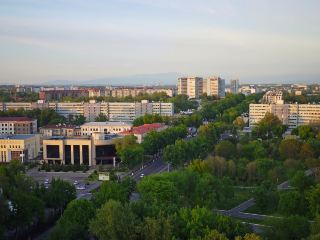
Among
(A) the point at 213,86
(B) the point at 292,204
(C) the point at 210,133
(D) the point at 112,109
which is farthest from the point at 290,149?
(A) the point at 213,86

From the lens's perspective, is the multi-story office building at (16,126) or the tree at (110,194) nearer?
the tree at (110,194)

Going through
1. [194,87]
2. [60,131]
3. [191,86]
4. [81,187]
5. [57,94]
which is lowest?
[81,187]

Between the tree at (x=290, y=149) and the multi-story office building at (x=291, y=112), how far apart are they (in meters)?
22.6

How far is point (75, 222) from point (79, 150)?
18.0 meters

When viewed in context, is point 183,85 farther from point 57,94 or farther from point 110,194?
point 110,194

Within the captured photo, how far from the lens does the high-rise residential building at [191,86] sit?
94.5 meters

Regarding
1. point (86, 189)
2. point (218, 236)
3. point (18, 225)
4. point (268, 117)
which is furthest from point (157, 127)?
point (218, 236)

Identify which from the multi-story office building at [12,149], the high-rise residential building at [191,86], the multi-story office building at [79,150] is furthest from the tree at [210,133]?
the high-rise residential building at [191,86]

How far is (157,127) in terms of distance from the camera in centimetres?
4200

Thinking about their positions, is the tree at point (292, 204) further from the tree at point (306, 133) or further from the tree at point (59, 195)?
the tree at point (306, 133)

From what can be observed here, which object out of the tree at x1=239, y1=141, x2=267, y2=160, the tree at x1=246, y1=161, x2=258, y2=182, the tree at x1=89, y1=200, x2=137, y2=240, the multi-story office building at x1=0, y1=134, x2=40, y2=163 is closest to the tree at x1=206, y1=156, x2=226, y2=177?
the tree at x1=246, y1=161, x2=258, y2=182

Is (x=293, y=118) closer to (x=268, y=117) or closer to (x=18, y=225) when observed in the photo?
(x=268, y=117)

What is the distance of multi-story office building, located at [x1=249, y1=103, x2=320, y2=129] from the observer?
53.5 metres

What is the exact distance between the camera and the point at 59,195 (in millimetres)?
19406
